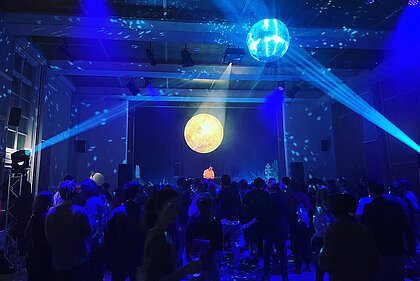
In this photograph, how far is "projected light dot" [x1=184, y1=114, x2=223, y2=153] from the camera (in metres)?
13.8

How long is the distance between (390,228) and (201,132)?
11459 millimetres

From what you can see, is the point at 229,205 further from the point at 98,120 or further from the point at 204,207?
the point at 98,120

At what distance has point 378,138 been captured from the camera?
9383mm

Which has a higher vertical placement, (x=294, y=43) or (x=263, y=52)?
(x=294, y=43)

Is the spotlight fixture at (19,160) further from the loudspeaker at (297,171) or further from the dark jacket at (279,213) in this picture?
the loudspeaker at (297,171)

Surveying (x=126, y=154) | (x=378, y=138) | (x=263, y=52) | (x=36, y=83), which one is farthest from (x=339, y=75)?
(x=36, y=83)

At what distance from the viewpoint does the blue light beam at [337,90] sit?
8.35 meters

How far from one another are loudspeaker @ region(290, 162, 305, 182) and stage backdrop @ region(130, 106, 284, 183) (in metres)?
1.52

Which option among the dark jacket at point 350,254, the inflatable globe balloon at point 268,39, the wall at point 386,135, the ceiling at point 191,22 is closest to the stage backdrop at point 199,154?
the wall at point 386,135

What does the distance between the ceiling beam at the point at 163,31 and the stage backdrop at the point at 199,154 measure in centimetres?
664

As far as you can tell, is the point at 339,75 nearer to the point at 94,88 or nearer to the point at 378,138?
the point at 378,138

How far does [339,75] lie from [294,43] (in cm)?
385

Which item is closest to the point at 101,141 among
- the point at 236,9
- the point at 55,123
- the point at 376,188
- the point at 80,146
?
the point at 80,146

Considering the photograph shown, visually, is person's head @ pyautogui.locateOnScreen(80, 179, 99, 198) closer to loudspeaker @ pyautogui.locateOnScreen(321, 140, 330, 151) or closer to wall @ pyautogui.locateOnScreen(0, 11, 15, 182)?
wall @ pyautogui.locateOnScreen(0, 11, 15, 182)
